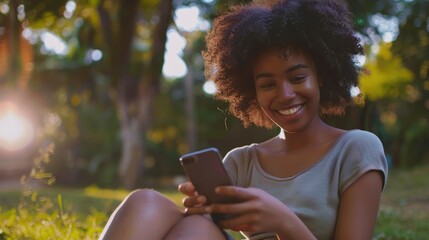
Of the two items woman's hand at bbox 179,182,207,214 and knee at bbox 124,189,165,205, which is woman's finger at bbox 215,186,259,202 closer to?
woman's hand at bbox 179,182,207,214

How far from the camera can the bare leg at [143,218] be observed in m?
2.28

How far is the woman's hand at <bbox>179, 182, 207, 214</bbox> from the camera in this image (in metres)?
2.23

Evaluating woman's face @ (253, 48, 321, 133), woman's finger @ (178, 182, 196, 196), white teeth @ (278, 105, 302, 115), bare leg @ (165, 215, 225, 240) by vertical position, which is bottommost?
bare leg @ (165, 215, 225, 240)

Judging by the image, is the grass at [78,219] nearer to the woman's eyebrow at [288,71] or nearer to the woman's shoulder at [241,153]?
the woman's shoulder at [241,153]

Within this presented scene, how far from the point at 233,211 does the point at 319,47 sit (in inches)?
33.9

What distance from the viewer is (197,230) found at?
2.24 m

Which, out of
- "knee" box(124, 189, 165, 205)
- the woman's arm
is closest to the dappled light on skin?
"knee" box(124, 189, 165, 205)

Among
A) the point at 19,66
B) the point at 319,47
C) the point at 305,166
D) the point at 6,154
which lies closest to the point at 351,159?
the point at 305,166

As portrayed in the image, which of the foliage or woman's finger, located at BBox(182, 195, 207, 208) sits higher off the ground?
the foliage

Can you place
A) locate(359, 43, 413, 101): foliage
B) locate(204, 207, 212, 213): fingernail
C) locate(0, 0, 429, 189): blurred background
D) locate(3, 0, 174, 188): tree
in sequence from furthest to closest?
locate(359, 43, 413, 101): foliage
locate(3, 0, 174, 188): tree
locate(0, 0, 429, 189): blurred background
locate(204, 207, 212, 213): fingernail

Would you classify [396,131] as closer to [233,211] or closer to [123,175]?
[123,175]

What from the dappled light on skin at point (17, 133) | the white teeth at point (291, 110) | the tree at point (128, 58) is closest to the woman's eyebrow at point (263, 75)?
the white teeth at point (291, 110)

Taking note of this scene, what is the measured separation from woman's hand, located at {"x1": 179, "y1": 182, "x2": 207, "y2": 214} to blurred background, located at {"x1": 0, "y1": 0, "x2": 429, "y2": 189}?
105 cm

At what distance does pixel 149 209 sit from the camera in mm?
2357
